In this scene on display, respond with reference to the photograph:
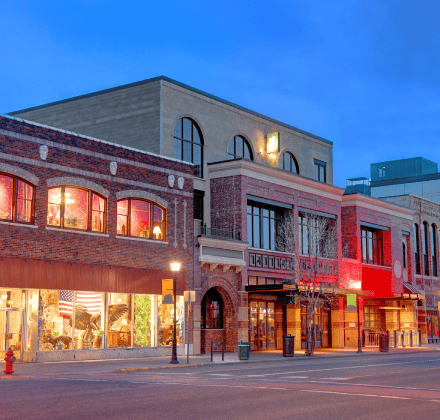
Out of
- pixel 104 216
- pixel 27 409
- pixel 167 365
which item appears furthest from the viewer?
pixel 104 216

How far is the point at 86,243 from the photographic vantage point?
2991cm

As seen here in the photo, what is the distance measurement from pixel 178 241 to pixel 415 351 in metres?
17.2

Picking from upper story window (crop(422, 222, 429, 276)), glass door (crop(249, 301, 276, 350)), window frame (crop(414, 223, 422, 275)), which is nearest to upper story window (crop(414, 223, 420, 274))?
window frame (crop(414, 223, 422, 275))

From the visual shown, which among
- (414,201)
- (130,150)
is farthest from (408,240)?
(130,150)

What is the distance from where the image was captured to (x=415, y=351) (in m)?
41.7

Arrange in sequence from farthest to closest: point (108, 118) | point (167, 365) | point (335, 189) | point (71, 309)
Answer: point (335, 189) < point (108, 118) < point (71, 309) < point (167, 365)

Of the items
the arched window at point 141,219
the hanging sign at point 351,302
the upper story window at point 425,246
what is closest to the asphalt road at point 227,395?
the arched window at point 141,219

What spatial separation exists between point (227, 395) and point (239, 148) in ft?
98.8

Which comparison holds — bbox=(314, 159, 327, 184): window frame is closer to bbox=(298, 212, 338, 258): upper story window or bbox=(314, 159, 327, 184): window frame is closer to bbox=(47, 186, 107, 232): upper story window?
bbox=(298, 212, 338, 258): upper story window

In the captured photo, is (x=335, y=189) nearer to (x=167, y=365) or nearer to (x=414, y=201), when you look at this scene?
(x=414, y=201)

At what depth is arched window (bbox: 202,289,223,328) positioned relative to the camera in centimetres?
3712

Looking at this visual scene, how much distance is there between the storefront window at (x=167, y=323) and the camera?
110 feet

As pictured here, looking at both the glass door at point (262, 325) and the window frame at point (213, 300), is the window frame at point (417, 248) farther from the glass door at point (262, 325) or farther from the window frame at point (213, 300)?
the window frame at point (213, 300)

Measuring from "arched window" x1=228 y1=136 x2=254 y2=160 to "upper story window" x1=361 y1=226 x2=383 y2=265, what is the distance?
11369 millimetres
